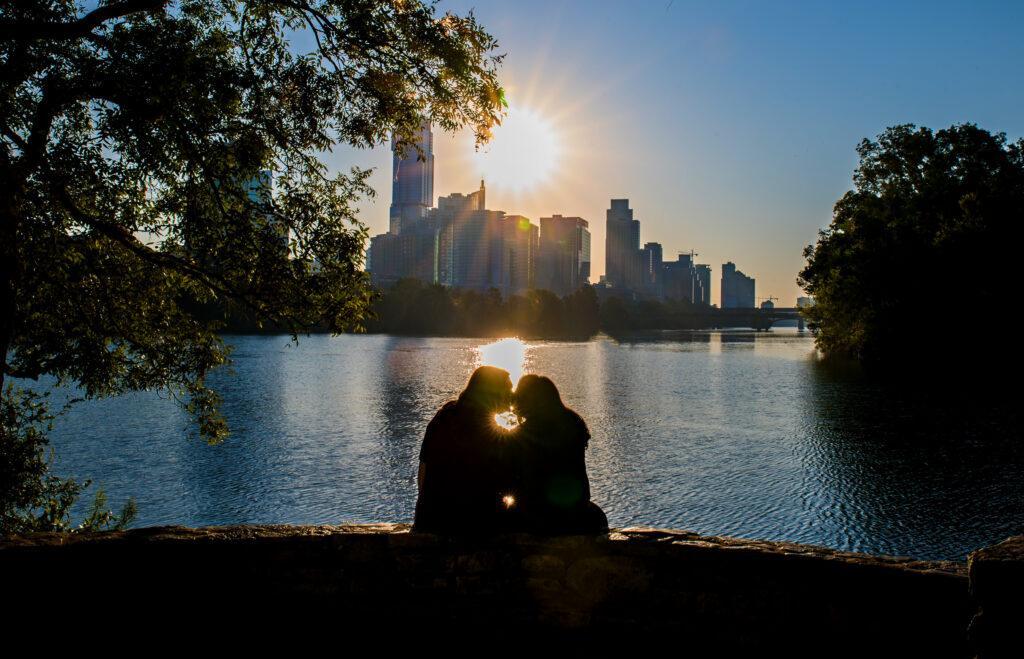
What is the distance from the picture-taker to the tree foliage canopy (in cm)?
816

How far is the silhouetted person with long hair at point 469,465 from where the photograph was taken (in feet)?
16.4

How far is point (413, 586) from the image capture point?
15.7 feet

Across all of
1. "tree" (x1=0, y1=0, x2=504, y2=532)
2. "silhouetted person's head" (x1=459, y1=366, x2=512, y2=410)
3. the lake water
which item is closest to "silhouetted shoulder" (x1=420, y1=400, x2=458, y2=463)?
"silhouetted person's head" (x1=459, y1=366, x2=512, y2=410)

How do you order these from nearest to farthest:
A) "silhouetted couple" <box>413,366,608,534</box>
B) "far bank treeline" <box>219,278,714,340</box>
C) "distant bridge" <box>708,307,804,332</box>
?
"silhouetted couple" <box>413,366,608,534</box> < "far bank treeline" <box>219,278,714,340</box> < "distant bridge" <box>708,307,804,332</box>

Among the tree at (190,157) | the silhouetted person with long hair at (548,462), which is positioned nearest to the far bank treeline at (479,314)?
the tree at (190,157)

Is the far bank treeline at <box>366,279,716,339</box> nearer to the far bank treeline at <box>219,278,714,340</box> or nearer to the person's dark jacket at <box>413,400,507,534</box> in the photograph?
the far bank treeline at <box>219,278,714,340</box>

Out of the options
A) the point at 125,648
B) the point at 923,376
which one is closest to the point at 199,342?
the point at 125,648

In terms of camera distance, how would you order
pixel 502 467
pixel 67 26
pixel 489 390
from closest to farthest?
pixel 489 390 → pixel 502 467 → pixel 67 26

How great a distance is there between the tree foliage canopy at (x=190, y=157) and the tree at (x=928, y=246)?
138ft

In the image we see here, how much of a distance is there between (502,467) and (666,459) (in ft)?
65.4

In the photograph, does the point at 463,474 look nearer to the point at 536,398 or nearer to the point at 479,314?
the point at 536,398

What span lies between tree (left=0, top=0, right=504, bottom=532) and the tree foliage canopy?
3cm

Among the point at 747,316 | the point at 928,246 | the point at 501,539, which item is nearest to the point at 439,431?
the point at 501,539

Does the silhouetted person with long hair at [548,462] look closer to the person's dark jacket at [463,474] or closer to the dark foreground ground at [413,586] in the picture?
the person's dark jacket at [463,474]
